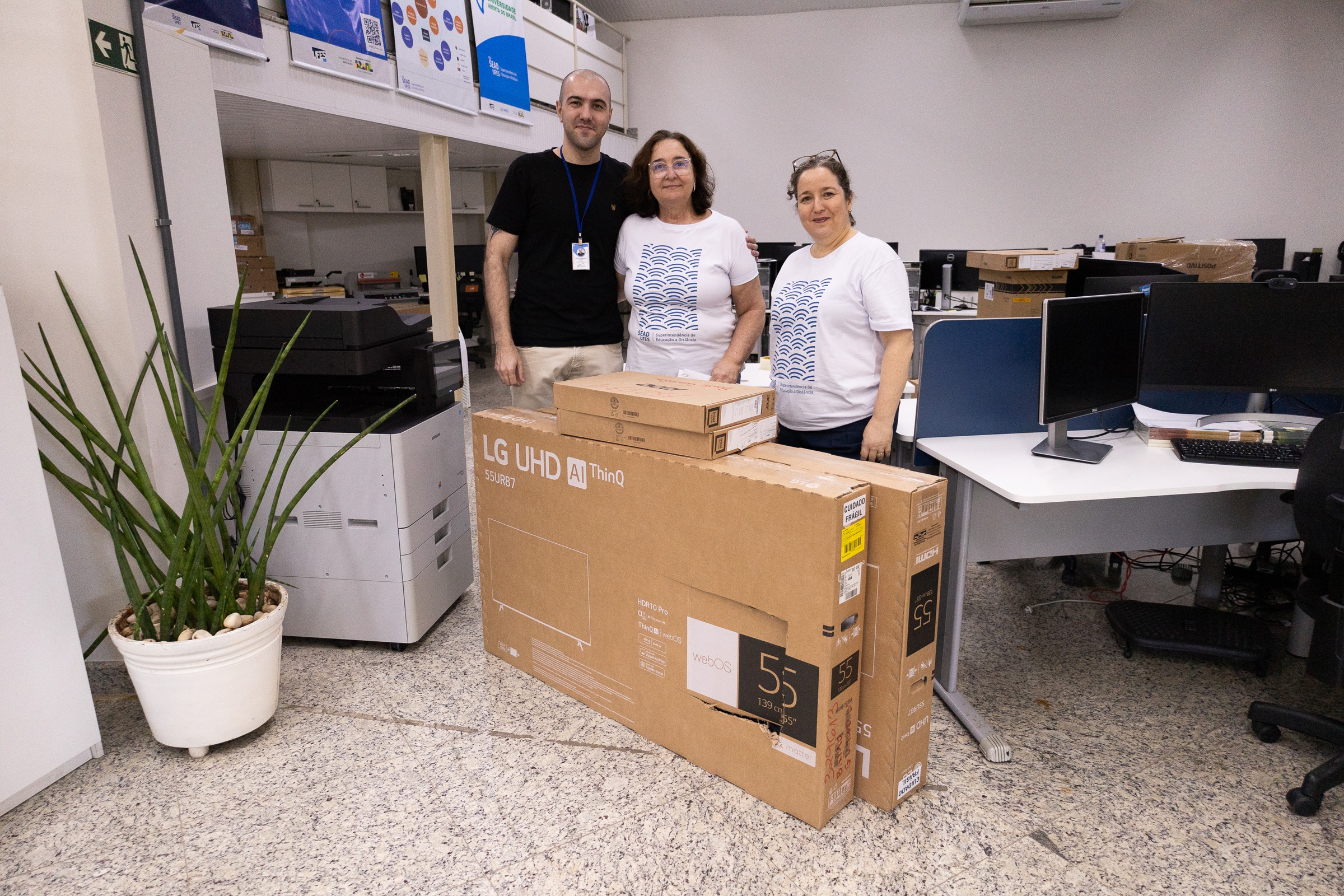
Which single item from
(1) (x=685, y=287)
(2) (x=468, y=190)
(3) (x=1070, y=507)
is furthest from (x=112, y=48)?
(2) (x=468, y=190)

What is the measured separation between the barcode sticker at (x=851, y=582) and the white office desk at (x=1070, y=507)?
1.45ft

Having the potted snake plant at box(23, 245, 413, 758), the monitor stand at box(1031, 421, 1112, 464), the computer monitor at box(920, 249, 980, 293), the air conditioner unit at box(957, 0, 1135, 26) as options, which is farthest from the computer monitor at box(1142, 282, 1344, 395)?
the air conditioner unit at box(957, 0, 1135, 26)

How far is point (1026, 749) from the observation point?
189cm

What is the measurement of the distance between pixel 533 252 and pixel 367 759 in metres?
1.50

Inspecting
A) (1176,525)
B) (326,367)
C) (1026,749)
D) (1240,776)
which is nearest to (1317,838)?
(1240,776)

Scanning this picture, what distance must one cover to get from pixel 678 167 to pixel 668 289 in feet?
1.13

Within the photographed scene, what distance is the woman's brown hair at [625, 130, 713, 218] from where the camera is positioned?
2.25 m

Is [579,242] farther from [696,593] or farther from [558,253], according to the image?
[696,593]

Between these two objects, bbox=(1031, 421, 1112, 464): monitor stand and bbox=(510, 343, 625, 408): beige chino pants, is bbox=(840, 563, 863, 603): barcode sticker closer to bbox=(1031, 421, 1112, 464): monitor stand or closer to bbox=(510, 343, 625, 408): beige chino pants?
bbox=(1031, 421, 1112, 464): monitor stand

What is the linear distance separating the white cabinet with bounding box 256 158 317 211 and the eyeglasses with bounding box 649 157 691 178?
596cm

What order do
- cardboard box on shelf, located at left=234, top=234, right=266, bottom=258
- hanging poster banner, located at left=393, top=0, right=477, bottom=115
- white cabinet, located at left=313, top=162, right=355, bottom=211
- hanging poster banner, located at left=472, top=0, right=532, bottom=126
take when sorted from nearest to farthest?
hanging poster banner, located at left=393, top=0, right=477, bottom=115
hanging poster banner, located at left=472, top=0, right=532, bottom=126
cardboard box on shelf, located at left=234, top=234, right=266, bottom=258
white cabinet, located at left=313, top=162, right=355, bottom=211

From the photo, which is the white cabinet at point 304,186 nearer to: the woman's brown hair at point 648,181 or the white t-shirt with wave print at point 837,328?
the woman's brown hair at point 648,181

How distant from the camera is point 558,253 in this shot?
7.84 ft

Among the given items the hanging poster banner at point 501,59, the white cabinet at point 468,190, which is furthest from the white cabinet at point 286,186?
the hanging poster banner at point 501,59
